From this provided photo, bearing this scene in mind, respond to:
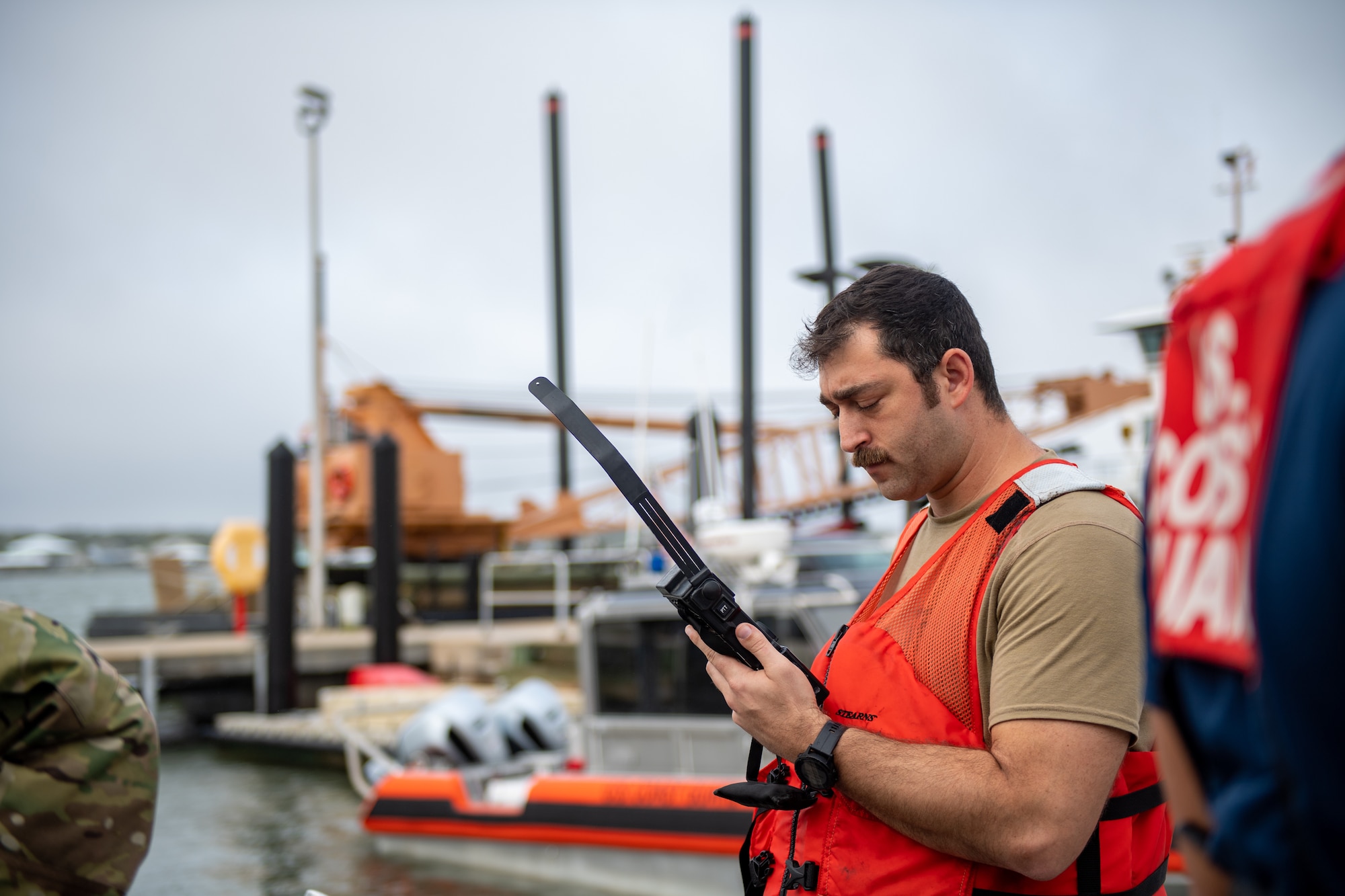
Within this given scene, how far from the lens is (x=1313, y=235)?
0.69 metres

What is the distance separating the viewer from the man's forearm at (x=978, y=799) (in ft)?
4.64

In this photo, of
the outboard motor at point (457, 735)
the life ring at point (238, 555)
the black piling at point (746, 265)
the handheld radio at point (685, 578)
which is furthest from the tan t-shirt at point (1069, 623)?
the life ring at point (238, 555)

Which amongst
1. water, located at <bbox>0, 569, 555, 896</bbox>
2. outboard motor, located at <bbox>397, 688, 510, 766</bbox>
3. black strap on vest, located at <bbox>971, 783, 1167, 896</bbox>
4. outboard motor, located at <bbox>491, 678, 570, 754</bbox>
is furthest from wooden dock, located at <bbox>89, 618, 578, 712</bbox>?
black strap on vest, located at <bbox>971, 783, 1167, 896</bbox>

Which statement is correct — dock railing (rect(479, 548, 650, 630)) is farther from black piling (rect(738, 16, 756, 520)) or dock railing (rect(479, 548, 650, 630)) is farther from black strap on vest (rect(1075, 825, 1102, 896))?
black strap on vest (rect(1075, 825, 1102, 896))

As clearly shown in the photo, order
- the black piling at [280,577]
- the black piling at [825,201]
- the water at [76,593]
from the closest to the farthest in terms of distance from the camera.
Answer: the black piling at [280,577] < the black piling at [825,201] < the water at [76,593]

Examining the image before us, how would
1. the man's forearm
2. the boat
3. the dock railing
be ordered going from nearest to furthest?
1. the man's forearm
2. the boat
3. the dock railing

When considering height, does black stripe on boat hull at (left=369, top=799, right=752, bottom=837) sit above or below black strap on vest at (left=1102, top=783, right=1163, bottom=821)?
below

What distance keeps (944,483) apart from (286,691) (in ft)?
49.9

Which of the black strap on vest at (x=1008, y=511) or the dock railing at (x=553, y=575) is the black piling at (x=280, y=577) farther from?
the black strap on vest at (x=1008, y=511)

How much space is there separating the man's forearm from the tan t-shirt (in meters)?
0.05

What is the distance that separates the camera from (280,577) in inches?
597

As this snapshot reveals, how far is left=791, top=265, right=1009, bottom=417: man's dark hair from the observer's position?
1.71 meters

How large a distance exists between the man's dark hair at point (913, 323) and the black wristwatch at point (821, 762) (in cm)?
55

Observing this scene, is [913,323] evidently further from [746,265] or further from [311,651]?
[311,651]
